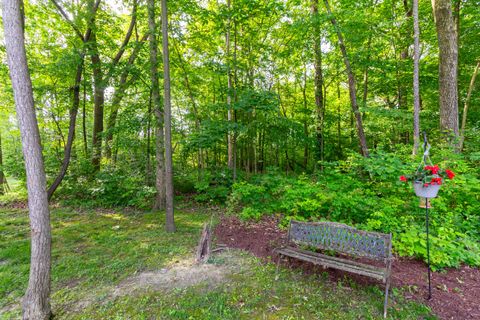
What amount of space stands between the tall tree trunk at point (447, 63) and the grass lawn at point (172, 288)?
5225 millimetres

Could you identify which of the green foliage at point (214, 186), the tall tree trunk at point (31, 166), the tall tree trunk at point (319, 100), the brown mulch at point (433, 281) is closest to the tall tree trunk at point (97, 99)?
the green foliage at point (214, 186)

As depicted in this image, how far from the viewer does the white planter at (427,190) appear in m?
2.68

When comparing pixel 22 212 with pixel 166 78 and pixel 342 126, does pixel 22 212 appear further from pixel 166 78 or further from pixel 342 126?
pixel 342 126

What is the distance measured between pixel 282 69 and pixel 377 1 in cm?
386

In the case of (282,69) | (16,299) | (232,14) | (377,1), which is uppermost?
(377,1)

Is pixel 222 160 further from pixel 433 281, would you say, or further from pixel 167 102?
pixel 433 281

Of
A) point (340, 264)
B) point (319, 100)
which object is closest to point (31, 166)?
point (340, 264)

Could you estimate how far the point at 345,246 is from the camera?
3328mm

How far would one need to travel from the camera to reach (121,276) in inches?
A: 139

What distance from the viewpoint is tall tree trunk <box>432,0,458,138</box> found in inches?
219

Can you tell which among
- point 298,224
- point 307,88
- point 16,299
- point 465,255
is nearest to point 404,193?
point 465,255

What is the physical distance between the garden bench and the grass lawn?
33 cm

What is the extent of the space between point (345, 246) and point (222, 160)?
31.3 feet

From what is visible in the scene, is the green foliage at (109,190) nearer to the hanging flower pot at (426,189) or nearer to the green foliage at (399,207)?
the green foliage at (399,207)
